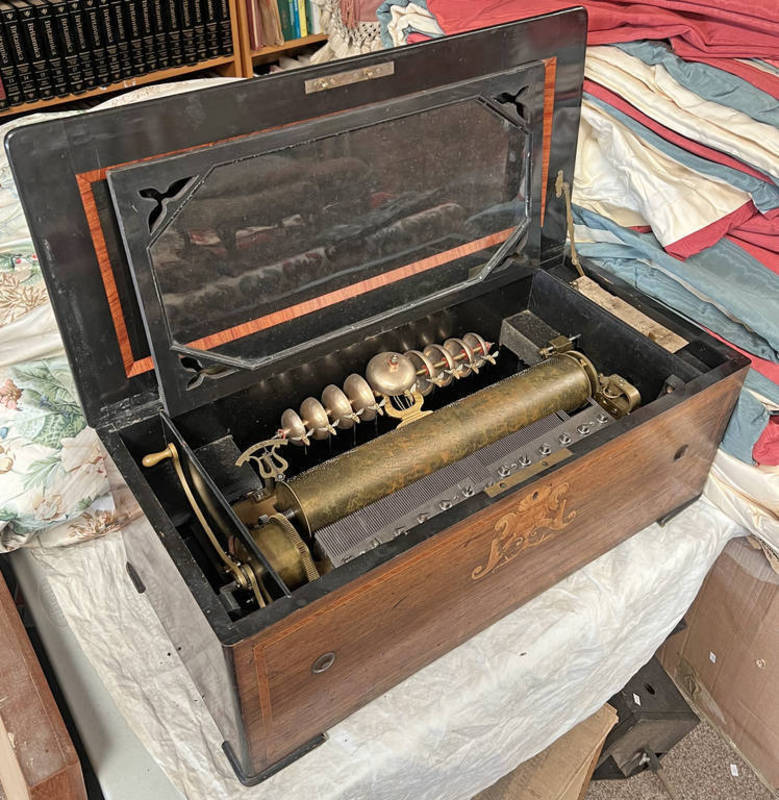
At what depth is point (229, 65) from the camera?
2520 mm

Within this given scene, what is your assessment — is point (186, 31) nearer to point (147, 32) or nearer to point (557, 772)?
point (147, 32)

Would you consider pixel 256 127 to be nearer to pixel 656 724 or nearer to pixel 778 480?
pixel 778 480

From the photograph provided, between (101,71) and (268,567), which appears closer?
(268,567)

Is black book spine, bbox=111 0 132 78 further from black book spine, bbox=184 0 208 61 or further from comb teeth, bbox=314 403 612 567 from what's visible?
comb teeth, bbox=314 403 612 567

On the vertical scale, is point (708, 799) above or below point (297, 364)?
below

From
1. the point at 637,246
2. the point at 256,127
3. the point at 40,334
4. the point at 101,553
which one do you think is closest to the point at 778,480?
the point at 637,246

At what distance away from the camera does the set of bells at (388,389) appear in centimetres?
103

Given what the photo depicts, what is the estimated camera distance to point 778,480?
107 cm

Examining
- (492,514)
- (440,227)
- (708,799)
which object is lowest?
(708,799)

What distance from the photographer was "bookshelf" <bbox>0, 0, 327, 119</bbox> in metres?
2.20

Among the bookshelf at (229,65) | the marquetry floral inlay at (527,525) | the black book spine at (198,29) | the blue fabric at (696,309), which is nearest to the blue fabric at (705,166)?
the blue fabric at (696,309)

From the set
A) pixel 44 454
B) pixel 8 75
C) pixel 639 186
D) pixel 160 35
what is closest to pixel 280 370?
pixel 44 454

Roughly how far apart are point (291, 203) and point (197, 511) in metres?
0.36

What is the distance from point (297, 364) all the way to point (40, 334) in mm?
460
